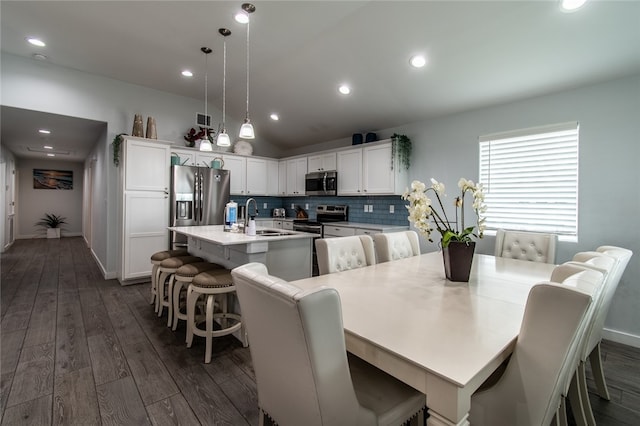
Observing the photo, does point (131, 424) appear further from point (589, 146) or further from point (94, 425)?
point (589, 146)

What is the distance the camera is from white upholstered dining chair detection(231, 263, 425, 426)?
803 mm

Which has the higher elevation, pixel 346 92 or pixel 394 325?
pixel 346 92

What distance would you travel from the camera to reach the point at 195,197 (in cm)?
464

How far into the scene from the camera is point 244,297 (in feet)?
3.37

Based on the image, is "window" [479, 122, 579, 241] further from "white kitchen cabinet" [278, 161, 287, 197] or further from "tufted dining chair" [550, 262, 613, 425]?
"white kitchen cabinet" [278, 161, 287, 197]

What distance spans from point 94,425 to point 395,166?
154 inches

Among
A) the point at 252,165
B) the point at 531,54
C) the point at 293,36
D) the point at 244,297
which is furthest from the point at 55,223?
the point at 531,54

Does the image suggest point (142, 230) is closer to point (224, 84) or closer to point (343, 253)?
point (224, 84)

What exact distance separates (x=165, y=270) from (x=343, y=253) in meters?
1.92

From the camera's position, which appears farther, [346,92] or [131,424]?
[346,92]

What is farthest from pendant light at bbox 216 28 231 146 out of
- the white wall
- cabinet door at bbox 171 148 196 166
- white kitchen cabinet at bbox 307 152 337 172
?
the white wall

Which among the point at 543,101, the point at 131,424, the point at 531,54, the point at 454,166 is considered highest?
the point at 531,54

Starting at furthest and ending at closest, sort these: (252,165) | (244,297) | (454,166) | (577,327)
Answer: (252,165)
(454,166)
(244,297)
(577,327)

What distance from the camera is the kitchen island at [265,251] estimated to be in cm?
246
